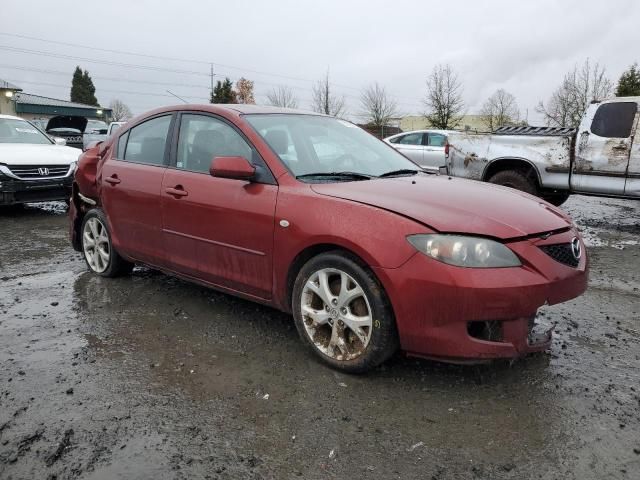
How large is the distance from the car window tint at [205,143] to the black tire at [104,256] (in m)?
1.28

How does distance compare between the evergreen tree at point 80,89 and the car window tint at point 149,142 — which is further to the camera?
the evergreen tree at point 80,89

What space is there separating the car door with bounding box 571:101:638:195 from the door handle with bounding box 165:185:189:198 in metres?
6.67

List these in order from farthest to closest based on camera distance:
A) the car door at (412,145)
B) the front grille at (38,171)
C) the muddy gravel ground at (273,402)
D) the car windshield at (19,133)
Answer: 1. the car door at (412,145)
2. the car windshield at (19,133)
3. the front grille at (38,171)
4. the muddy gravel ground at (273,402)

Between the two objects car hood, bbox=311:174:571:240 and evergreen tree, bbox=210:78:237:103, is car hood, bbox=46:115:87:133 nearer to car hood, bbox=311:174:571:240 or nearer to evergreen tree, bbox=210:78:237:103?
car hood, bbox=311:174:571:240

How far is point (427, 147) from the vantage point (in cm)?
1434

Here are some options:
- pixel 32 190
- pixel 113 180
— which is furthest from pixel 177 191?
pixel 32 190

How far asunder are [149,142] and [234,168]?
1.42 metres

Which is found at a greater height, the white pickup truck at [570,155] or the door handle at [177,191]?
the white pickup truck at [570,155]

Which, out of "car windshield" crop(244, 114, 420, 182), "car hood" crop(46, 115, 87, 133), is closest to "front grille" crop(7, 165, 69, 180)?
"car windshield" crop(244, 114, 420, 182)

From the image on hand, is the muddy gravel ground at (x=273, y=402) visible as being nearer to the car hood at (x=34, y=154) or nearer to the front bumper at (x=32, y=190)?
the front bumper at (x=32, y=190)

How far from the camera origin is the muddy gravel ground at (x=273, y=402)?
2359mm

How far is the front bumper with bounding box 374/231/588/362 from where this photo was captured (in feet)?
8.84

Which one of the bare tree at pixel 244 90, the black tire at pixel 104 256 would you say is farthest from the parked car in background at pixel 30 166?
the bare tree at pixel 244 90

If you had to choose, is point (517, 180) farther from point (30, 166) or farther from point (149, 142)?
point (30, 166)
